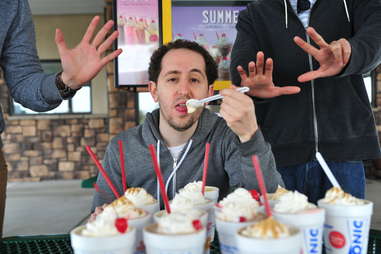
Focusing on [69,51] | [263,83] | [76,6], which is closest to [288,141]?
[263,83]

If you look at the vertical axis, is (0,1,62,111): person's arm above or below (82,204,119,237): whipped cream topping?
above

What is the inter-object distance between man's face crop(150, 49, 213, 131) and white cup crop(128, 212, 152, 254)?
0.63 meters

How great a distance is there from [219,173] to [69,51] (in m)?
0.66

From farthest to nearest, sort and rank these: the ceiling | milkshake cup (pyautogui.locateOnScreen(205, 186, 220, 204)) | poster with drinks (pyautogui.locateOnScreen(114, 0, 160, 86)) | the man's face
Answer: the ceiling → poster with drinks (pyautogui.locateOnScreen(114, 0, 160, 86)) → the man's face → milkshake cup (pyautogui.locateOnScreen(205, 186, 220, 204))

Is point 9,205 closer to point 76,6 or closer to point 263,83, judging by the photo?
point 76,6

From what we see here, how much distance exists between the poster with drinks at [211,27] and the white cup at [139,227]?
5.14 ft

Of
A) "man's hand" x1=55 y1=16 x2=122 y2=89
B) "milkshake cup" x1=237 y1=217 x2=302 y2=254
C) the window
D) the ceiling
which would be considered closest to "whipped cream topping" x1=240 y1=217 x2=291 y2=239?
"milkshake cup" x1=237 y1=217 x2=302 y2=254

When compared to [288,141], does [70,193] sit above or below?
below

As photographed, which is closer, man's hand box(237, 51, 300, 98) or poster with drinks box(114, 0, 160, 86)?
man's hand box(237, 51, 300, 98)

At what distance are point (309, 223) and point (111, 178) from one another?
35.1 inches

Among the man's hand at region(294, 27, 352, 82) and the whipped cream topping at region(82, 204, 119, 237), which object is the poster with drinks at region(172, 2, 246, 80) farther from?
the whipped cream topping at region(82, 204, 119, 237)

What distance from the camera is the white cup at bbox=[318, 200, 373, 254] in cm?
82

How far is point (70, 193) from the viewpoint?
18.8ft

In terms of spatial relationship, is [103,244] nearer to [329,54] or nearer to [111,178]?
[111,178]
